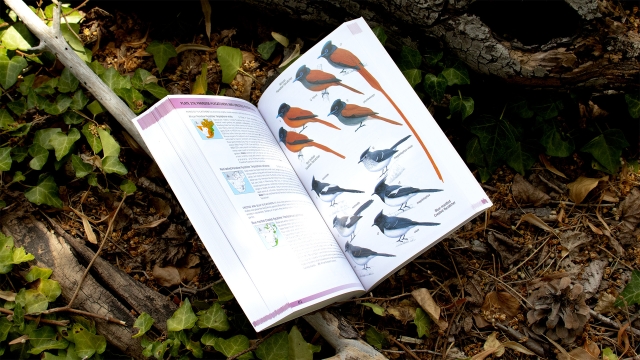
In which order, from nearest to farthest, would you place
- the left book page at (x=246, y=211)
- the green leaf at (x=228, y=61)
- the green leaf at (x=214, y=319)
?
the left book page at (x=246, y=211), the green leaf at (x=214, y=319), the green leaf at (x=228, y=61)

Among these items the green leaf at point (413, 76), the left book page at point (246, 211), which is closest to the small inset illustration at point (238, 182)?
the left book page at point (246, 211)

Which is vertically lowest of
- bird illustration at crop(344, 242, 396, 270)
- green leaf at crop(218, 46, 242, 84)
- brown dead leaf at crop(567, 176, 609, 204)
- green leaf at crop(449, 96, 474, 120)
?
brown dead leaf at crop(567, 176, 609, 204)

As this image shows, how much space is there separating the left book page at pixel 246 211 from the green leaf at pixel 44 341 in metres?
0.43

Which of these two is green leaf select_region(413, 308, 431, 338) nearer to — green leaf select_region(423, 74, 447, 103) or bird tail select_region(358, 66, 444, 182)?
bird tail select_region(358, 66, 444, 182)

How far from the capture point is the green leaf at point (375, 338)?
1.25 meters

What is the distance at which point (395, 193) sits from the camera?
4.06 feet

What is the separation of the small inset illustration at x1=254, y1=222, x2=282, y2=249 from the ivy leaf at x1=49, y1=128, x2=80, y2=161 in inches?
21.3

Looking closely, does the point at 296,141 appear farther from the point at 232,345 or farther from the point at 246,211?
the point at 232,345

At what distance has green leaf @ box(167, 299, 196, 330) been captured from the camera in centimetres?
119

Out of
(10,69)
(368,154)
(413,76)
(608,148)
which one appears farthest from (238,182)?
(608,148)

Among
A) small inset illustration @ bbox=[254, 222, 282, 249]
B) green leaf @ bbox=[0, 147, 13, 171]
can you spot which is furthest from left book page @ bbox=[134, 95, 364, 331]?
green leaf @ bbox=[0, 147, 13, 171]

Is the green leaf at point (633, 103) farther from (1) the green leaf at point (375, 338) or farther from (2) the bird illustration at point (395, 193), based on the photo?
(1) the green leaf at point (375, 338)

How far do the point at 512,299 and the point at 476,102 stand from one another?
54cm

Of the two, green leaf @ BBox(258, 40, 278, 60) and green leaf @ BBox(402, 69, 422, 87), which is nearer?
green leaf @ BBox(402, 69, 422, 87)
